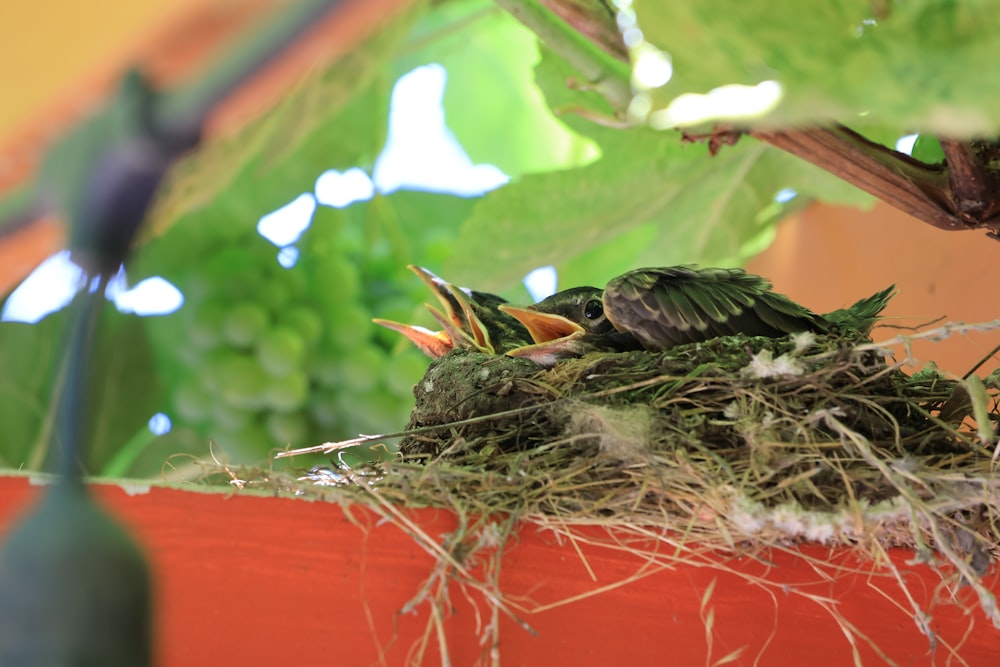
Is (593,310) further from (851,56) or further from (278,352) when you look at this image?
(851,56)

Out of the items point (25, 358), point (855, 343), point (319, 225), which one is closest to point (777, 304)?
point (855, 343)

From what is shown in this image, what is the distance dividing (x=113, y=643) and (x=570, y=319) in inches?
52.6

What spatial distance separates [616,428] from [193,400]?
2.52 ft

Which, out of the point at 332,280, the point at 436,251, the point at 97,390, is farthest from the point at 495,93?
the point at 97,390

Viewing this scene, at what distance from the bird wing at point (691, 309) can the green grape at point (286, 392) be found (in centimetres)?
48

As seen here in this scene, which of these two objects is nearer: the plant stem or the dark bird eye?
the plant stem

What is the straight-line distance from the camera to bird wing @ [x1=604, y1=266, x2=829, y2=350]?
1237 mm

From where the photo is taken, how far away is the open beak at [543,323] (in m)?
1.49

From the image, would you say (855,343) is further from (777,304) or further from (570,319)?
(570,319)

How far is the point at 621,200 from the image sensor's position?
150 centimetres

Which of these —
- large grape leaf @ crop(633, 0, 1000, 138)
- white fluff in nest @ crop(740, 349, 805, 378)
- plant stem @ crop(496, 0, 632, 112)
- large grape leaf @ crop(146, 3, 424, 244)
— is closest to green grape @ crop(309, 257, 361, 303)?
plant stem @ crop(496, 0, 632, 112)

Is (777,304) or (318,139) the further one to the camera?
(777,304)

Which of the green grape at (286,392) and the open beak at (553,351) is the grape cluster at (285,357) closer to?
the green grape at (286,392)

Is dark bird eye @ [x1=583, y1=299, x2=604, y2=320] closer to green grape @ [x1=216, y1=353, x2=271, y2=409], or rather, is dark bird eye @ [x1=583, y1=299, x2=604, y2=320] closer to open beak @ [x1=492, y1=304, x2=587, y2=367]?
open beak @ [x1=492, y1=304, x2=587, y2=367]
